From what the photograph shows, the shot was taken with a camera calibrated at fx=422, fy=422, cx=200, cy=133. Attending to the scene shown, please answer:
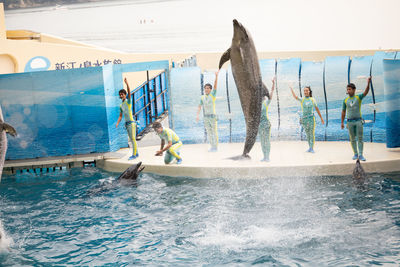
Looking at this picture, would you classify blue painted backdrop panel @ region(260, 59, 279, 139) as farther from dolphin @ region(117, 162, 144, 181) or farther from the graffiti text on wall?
the graffiti text on wall

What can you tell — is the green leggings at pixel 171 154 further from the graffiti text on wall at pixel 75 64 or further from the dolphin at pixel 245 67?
the graffiti text on wall at pixel 75 64

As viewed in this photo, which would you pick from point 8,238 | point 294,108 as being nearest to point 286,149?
point 294,108

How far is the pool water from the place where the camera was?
460cm

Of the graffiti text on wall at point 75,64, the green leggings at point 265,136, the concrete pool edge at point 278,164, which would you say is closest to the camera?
the concrete pool edge at point 278,164

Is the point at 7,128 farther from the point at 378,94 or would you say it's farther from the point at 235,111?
the point at 378,94

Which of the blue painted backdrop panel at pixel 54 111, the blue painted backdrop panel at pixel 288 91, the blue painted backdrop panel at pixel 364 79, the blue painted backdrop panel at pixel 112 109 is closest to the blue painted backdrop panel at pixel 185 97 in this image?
the blue painted backdrop panel at pixel 112 109

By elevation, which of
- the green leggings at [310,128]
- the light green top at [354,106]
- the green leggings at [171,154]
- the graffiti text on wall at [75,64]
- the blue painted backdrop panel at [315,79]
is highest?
the graffiti text on wall at [75,64]

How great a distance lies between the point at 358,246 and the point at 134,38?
47.1 metres

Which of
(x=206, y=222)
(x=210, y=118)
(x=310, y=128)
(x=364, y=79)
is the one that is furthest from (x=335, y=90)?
(x=206, y=222)

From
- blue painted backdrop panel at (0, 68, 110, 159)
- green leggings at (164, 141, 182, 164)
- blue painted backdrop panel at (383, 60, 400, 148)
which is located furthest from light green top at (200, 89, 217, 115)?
blue painted backdrop panel at (383, 60, 400, 148)

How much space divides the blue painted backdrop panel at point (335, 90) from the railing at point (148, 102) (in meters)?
3.81

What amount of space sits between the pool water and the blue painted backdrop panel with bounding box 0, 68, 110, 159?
1.63 metres

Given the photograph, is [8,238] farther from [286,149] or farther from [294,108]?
[294,108]

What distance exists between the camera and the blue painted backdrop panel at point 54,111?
9.07 metres
